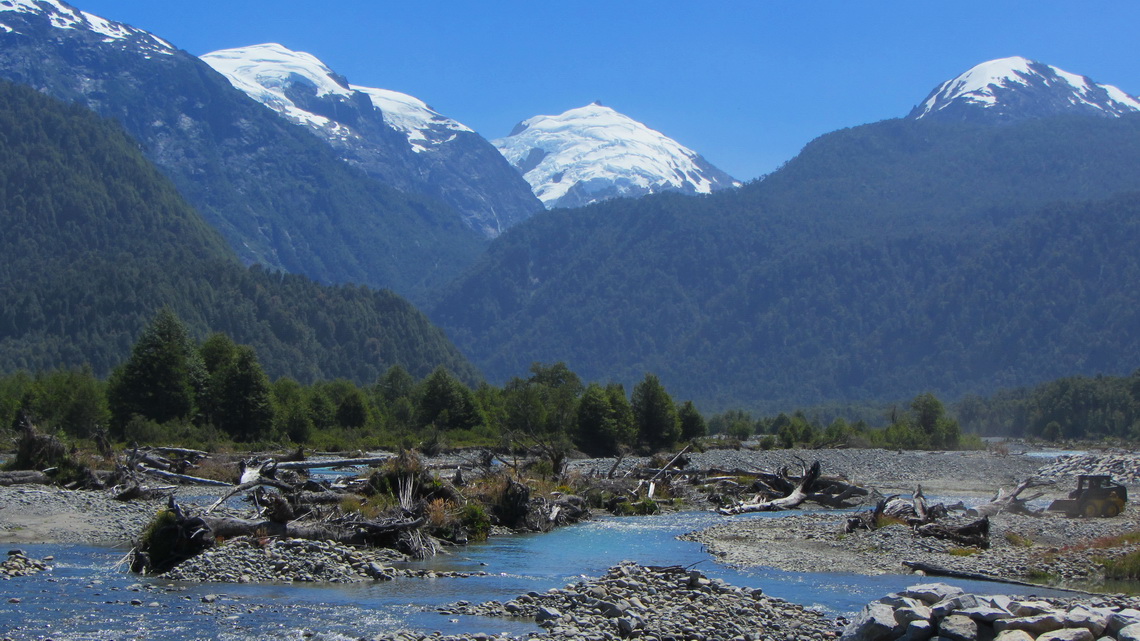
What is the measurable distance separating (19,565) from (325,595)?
374 inches

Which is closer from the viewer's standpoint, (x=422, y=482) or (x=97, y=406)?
(x=422, y=482)

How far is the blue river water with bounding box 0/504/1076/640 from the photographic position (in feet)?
73.6

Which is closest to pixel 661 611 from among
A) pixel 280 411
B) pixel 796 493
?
pixel 796 493

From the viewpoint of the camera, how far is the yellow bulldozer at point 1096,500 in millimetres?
44844

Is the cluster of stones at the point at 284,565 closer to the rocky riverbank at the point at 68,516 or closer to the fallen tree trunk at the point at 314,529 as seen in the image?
the fallen tree trunk at the point at 314,529

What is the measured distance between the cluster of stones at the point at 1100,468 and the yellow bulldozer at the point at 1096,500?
21.9 metres

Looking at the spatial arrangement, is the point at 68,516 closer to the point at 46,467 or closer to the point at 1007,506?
the point at 46,467

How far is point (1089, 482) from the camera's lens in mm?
46312

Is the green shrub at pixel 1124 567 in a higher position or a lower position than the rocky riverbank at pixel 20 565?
higher

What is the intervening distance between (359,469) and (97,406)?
2498 centimetres

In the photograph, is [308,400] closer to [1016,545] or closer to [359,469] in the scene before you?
[359,469]

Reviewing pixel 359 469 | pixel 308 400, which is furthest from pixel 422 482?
pixel 308 400

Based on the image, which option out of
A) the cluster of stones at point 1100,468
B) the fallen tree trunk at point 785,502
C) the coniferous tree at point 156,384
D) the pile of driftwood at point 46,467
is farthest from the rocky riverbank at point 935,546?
the coniferous tree at point 156,384

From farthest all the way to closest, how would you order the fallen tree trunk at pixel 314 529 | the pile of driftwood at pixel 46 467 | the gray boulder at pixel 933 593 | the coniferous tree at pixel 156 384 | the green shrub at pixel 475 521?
the coniferous tree at pixel 156 384 < the pile of driftwood at pixel 46 467 < the green shrub at pixel 475 521 < the fallen tree trunk at pixel 314 529 < the gray boulder at pixel 933 593
